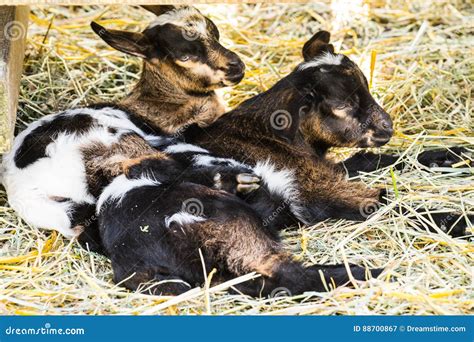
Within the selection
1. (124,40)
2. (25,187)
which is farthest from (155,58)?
(25,187)

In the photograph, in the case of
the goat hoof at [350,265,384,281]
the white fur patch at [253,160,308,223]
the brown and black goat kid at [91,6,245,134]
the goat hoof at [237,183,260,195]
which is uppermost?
the brown and black goat kid at [91,6,245,134]

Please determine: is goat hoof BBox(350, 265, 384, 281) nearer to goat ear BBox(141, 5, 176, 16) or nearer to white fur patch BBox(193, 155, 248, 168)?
white fur patch BBox(193, 155, 248, 168)

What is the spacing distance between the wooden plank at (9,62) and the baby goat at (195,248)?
2.39 ft

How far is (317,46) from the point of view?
5.56m

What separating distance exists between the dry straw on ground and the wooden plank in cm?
59

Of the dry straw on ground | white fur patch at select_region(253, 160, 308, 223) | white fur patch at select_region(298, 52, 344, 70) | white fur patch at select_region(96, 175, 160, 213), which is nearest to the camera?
the dry straw on ground

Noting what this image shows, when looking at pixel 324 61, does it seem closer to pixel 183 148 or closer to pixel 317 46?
pixel 317 46

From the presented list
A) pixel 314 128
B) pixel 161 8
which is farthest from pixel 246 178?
pixel 161 8

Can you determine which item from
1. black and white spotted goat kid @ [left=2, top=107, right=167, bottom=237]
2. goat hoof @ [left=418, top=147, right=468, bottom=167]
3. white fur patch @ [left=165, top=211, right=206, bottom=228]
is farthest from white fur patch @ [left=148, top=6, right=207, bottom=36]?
white fur patch @ [left=165, top=211, right=206, bottom=228]

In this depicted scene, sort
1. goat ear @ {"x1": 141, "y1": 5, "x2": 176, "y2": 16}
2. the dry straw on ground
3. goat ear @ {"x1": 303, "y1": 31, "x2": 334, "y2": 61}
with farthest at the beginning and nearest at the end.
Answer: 1. goat ear @ {"x1": 141, "y1": 5, "x2": 176, "y2": 16}
2. goat ear @ {"x1": 303, "y1": 31, "x2": 334, "y2": 61}
3. the dry straw on ground

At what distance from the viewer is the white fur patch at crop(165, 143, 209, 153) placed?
522 centimetres

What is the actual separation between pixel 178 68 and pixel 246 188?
1267 millimetres

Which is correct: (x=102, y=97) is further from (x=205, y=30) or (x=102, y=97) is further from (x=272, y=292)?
(x=272, y=292)

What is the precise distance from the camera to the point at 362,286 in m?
4.29
